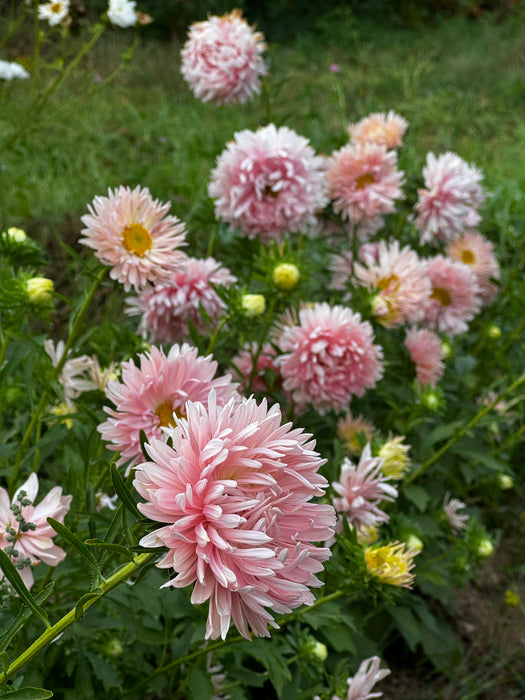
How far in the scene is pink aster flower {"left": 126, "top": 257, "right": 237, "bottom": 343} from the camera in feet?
4.67

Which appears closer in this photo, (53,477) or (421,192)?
(53,477)

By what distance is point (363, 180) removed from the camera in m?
1.76

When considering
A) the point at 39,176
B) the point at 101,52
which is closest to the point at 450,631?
the point at 39,176

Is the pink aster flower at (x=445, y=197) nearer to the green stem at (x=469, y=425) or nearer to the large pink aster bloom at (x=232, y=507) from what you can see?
the green stem at (x=469, y=425)

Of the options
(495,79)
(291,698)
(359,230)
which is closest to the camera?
(291,698)

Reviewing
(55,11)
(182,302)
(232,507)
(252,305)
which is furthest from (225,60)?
(232,507)

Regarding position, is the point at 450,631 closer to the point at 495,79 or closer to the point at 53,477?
the point at 53,477

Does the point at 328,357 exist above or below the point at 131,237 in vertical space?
below

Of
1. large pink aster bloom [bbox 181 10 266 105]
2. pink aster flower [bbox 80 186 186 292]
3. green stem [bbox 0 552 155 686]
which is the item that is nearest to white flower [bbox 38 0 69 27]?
large pink aster bloom [bbox 181 10 266 105]

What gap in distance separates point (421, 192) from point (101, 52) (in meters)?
6.23

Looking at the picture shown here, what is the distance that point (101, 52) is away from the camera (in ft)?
23.5

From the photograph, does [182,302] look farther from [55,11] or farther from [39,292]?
A: [55,11]

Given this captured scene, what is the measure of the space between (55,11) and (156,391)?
2367 mm

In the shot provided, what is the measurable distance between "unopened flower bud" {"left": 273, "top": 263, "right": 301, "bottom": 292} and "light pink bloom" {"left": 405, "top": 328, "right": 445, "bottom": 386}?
511mm
